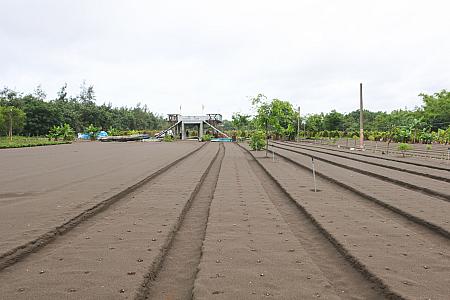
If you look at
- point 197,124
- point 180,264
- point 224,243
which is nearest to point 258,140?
point 224,243

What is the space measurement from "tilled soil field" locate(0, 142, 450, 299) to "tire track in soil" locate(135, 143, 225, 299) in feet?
0.08

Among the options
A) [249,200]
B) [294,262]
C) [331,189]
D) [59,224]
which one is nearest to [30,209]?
[59,224]

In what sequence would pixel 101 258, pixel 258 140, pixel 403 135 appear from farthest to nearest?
pixel 403 135
pixel 258 140
pixel 101 258

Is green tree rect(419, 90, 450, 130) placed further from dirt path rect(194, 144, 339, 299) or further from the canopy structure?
dirt path rect(194, 144, 339, 299)

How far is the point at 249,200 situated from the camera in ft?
32.0

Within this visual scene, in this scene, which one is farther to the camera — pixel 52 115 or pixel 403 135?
pixel 52 115

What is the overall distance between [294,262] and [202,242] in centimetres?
172

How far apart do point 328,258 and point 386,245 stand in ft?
3.26

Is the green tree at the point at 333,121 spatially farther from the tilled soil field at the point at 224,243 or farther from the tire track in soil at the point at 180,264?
the tire track in soil at the point at 180,264

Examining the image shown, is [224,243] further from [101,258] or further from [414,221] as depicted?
[414,221]

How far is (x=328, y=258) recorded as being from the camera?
220 inches

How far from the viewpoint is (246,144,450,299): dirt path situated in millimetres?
4320

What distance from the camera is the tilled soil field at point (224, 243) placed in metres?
4.33

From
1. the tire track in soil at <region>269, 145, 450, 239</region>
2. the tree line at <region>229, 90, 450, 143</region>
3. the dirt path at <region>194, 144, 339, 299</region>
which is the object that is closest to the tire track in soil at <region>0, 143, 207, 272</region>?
the dirt path at <region>194, 144, 339, 299</region>
